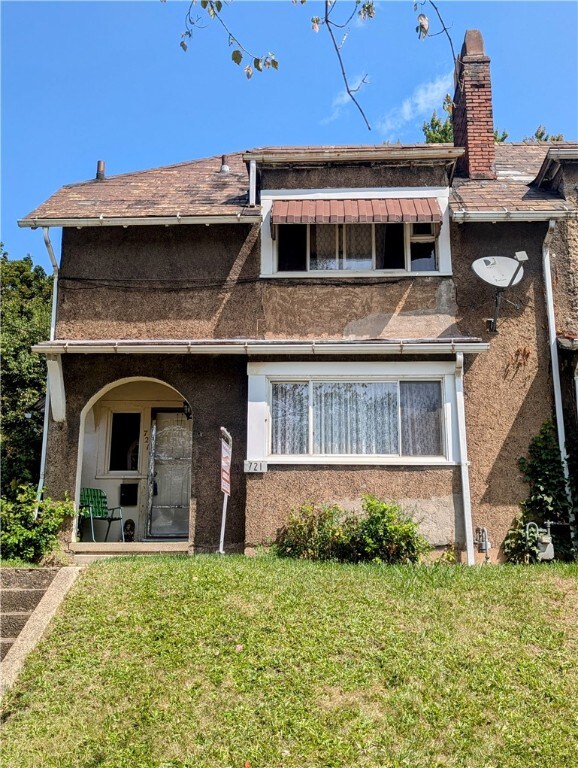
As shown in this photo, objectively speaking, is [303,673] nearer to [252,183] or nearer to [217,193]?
[252,183]

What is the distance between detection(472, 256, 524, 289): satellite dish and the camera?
453 inches

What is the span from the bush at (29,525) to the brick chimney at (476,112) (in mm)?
9557

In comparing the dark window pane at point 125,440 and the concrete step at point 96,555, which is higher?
the dark window pane at point 125,440

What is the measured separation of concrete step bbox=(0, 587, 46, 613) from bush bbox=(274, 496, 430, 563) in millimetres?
3464

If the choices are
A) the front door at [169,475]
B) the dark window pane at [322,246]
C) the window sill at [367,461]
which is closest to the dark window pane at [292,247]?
the dark window pane at [322,246]

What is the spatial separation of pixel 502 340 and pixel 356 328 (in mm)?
2392

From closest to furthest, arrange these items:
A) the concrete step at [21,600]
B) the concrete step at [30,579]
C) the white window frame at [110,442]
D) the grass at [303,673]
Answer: the grass at [303,673] < the concrete step at [21,600] < the concrete step at [30,579] < the white window frame at [110,442]

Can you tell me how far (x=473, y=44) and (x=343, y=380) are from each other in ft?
24.7

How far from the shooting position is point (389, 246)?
12.2 metres

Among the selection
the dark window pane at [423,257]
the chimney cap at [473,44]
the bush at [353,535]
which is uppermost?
the chimney cap at [473,44]

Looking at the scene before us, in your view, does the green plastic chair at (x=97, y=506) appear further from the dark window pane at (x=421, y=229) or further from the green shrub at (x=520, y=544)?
the dark window pane at (x=421, y=229)

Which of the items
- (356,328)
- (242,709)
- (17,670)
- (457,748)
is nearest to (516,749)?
(457,748)

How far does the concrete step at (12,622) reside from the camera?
8516 mm

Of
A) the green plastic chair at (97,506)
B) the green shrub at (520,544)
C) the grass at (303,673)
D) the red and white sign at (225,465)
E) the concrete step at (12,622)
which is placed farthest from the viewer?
the green plastic chair at (97,506)
